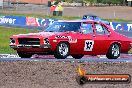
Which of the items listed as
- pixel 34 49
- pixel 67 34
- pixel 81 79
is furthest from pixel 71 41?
pixel 81 79

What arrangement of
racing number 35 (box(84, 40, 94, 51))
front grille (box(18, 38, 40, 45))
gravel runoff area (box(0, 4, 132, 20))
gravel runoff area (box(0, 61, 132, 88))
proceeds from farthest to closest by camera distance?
gravel runoff area (box(0, 4, 132, 20)) < racing number 35 (box(84, 40, 94, 51)) < front grille (box(18, 38, 40, 45)) < gravel runoff area (box(0, 61, 132, 88))

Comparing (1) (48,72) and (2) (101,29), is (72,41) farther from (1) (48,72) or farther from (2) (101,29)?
(1) (48,72)

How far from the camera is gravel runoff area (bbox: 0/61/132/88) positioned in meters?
8.62

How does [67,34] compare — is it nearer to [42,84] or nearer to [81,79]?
[42,84]

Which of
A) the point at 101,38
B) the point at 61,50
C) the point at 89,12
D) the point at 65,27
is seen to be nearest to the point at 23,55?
the point at 61,50

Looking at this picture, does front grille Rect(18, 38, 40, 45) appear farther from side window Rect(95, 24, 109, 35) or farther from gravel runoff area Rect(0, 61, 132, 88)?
side window Rect(95, 24, 109, 35)

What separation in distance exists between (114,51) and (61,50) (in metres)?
2.16

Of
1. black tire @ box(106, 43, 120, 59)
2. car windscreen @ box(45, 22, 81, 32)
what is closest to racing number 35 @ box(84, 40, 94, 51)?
car windscreen @ box(45, 22, 81, 32)

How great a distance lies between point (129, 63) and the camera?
13.1 meters

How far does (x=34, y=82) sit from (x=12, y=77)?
81cm

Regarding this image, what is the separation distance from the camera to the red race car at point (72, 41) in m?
13.3

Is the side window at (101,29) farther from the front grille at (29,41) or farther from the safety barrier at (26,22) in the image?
the safety barrier at (26,22)

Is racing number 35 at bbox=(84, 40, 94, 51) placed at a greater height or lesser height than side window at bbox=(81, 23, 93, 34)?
lesser

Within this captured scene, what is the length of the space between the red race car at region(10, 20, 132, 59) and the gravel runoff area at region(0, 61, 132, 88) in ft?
3.26
